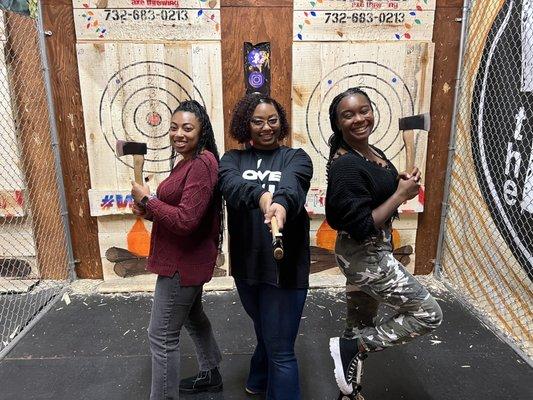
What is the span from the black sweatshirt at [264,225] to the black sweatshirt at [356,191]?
0.33ft

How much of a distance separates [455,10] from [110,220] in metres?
2.76

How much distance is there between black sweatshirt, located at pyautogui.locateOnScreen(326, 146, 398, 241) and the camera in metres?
1.41

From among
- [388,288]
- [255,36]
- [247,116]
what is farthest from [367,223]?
[255,36]

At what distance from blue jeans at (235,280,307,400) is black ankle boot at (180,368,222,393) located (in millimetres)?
399

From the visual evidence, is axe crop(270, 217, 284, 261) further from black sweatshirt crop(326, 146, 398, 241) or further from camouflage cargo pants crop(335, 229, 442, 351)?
camouflage cargo pants crop(335, 229, 442, 351)

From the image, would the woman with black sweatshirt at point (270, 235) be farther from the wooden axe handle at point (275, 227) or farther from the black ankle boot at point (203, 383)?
the black ankle boot at point (203, 383)

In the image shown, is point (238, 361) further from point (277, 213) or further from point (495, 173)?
point (495, 173)

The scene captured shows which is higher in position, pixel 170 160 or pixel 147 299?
pixel 170 160

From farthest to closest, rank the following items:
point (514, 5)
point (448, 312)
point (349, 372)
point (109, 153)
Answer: point (109, 153) < point (448, 312) < point (514, 5) < point (349, 372)

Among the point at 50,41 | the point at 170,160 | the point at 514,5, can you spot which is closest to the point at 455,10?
the point at 514,5

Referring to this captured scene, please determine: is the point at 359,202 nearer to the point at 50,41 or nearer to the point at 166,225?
the point at 166,225

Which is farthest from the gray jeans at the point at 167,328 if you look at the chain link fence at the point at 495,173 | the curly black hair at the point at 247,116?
the chain link fence at the point at 495,173

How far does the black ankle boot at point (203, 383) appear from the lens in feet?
6.19

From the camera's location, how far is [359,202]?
55.0 inches
